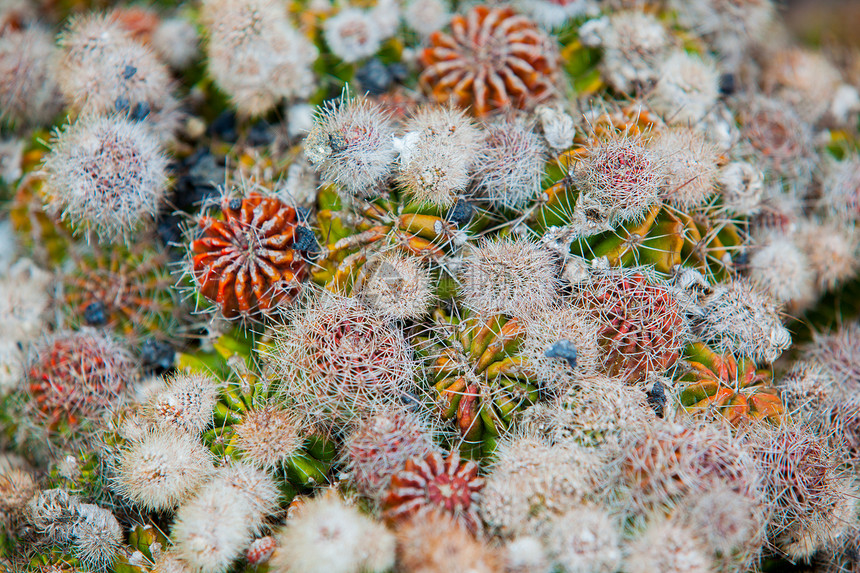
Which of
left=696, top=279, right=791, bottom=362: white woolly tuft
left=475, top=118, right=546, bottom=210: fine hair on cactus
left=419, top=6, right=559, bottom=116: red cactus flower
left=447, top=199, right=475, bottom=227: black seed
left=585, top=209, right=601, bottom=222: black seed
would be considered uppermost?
left=419, top=6, right=559, bottom=116: red cactus flower

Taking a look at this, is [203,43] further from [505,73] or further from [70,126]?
[505,73]

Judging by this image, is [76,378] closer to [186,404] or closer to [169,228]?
[186,404]

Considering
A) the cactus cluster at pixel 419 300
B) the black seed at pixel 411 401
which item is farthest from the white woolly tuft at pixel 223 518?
the black seed at pixel 411 401

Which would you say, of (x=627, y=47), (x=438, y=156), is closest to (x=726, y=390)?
(x=438, y=156)

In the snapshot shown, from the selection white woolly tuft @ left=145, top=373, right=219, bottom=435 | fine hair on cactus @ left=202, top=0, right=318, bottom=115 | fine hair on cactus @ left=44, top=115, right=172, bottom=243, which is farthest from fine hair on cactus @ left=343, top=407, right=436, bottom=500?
fine hair on cactus @ left=202, top=0, right=318, bottom=115

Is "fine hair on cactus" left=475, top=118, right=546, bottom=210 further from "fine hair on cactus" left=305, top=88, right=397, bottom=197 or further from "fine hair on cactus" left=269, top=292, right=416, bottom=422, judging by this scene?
"fine hair on cactus" left=269, top=292, right=416, bottom=422
